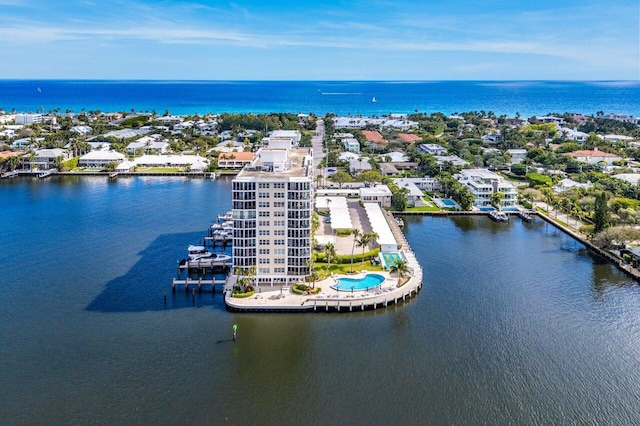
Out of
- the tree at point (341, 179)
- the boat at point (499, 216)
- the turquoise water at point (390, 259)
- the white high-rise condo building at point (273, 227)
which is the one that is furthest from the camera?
the tree at point (341, 179)

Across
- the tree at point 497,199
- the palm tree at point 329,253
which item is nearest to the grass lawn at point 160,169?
the tree at point 497,199

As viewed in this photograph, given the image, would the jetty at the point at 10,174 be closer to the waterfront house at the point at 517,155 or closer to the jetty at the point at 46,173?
the jetty at the point at 46,173

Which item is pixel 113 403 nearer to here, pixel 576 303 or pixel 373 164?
pixel 576 303

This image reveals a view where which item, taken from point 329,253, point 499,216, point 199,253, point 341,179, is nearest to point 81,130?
point 341,179

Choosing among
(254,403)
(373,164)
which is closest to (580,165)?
(373,164)

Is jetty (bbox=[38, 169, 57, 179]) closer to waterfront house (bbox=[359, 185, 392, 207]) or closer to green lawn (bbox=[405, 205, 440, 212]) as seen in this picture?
waterfront house (bbox=[359, 185, 392, 207])
